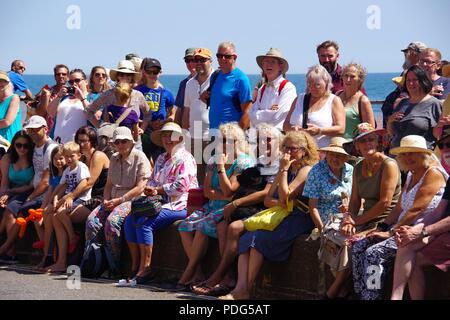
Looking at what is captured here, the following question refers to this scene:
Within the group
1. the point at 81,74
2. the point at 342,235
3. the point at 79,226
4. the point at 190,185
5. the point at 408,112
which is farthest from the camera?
the point at 81,74

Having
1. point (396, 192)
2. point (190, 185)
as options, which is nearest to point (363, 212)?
point (396, 192)

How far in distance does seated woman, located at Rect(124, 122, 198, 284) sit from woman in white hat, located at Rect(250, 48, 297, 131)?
2.96 feet

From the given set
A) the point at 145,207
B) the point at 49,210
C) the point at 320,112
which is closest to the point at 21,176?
the point at 49,210

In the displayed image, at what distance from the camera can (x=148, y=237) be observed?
36.7ft

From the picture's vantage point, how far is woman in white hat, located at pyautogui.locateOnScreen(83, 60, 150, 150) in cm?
1317

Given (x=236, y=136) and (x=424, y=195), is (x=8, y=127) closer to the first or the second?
(x=236, y=136)

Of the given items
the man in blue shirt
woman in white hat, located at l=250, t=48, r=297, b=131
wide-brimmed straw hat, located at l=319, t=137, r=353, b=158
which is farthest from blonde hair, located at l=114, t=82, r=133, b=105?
the man in blue shirt

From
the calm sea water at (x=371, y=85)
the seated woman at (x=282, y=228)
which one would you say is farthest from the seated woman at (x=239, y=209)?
the calm sea water at (x=371, y=85)

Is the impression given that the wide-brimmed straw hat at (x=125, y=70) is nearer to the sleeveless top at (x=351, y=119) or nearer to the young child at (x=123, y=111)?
the young child at (x=123, y=111)

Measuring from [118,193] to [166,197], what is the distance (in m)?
0.66

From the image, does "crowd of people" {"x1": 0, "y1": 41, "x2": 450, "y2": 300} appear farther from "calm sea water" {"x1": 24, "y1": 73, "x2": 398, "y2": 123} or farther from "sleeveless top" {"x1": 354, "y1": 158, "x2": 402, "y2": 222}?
"calm sea water" {"x1": 24, "y1": 73, "x2": 398, "y2": 123}

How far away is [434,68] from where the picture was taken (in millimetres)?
11312
